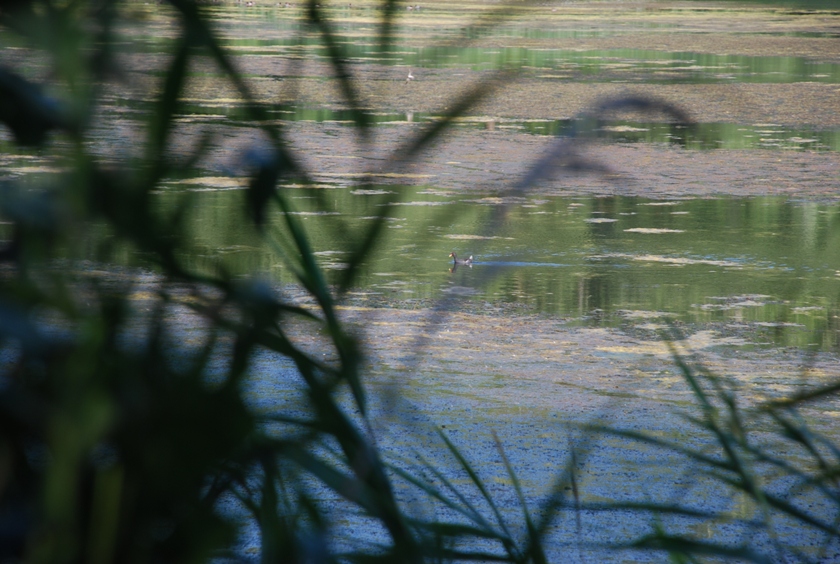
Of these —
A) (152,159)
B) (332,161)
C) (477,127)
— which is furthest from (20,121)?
(477,127)

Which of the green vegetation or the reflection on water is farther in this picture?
the reflection on water

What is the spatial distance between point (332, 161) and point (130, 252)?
22.3 ft

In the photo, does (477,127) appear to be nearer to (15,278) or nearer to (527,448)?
(527,448)

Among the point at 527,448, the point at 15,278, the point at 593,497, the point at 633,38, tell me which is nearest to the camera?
the point at 15,278

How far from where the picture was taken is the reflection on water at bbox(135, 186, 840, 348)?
436 centimetres

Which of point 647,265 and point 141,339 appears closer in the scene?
point 141,339

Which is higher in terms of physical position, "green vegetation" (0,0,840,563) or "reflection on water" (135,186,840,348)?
"green vegetation" (0,0,840,563)

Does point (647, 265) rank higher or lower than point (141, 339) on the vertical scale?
lower

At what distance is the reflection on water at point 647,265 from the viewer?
14.3ft

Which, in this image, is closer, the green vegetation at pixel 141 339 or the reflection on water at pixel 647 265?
the green vegetation at pixel 141 339

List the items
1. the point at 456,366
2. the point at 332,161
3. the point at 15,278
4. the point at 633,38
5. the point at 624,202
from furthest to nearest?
the point at 633,38 < the point at 332,161 < the point at 624,202 < the point at 456,366 < the point at 15,278

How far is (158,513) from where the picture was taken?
1.53 feet

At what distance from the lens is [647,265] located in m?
5.12

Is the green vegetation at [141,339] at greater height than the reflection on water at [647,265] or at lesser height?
greater
